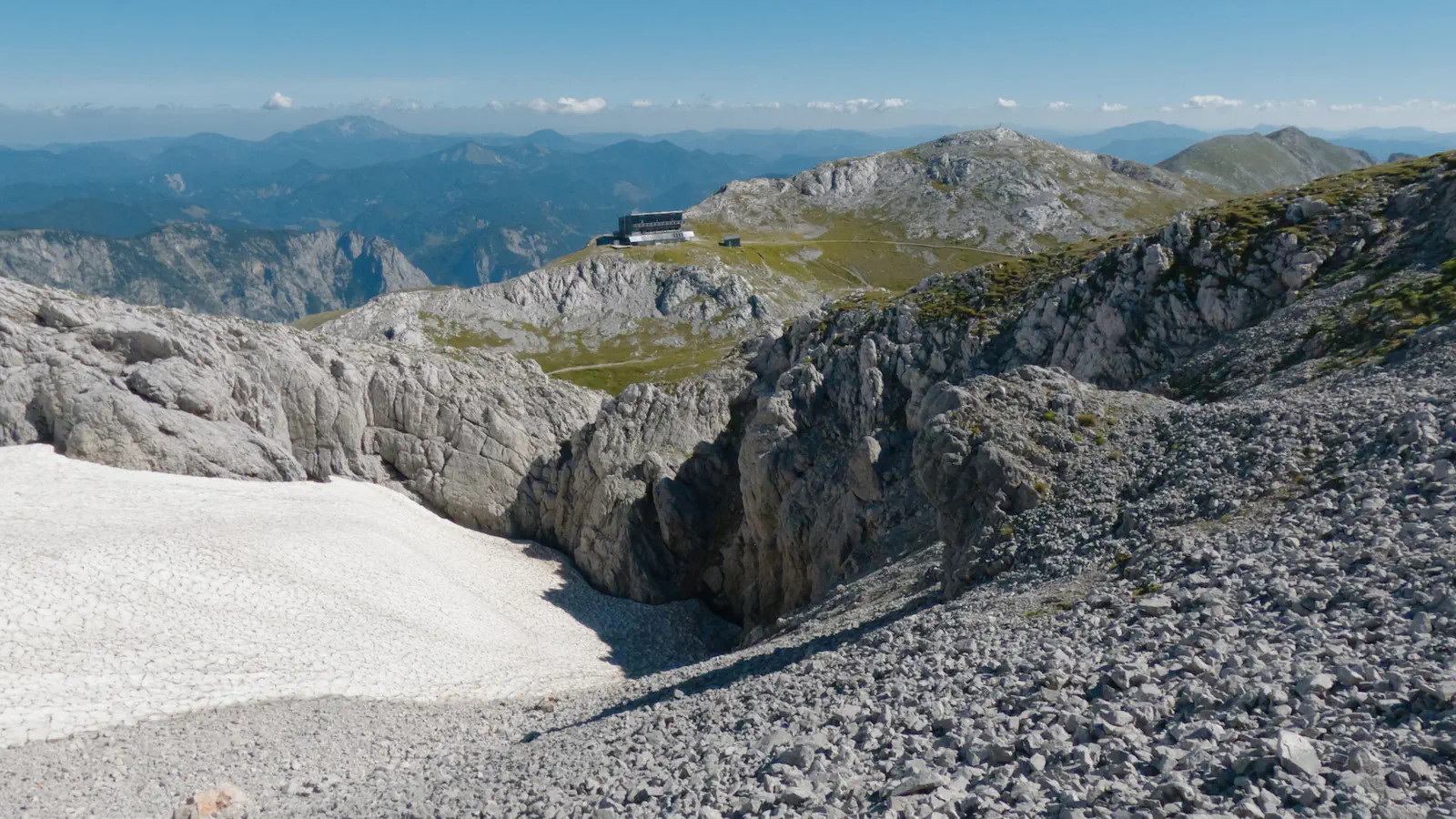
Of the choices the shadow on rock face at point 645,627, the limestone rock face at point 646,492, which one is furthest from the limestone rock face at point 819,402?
the shadow on rock face at point 645,627

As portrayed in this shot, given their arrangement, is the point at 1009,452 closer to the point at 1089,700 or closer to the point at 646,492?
the point at 1089,700

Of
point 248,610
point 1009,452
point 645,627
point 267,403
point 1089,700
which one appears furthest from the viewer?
point 267,403

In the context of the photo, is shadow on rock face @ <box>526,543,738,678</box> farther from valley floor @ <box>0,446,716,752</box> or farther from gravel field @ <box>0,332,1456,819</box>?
gravel field @ <box>0,332,1456,819</box>

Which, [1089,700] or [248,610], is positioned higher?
[1089,700]

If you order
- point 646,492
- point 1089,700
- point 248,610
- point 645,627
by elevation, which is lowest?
point 645,627

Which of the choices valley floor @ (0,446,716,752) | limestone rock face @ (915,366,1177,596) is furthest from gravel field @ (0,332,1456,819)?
valley floor @ (0,446,716,752)

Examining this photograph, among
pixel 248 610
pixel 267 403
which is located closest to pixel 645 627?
pixel 248 610

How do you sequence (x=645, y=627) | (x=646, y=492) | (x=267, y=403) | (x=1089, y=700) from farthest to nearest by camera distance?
(x=646, y=492), (x=267, y=403), (x=645, y=627), (x=1089, y=700)

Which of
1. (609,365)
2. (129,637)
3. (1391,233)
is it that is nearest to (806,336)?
(1391,233)

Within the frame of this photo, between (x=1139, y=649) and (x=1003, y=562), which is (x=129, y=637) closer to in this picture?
(x=1003, y=562)

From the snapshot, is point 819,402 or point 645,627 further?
point 645,627
